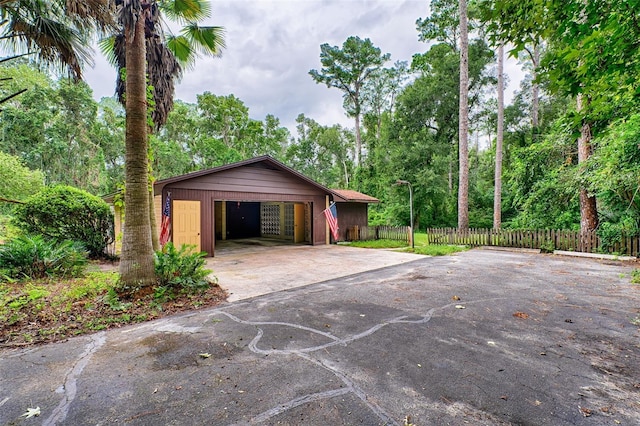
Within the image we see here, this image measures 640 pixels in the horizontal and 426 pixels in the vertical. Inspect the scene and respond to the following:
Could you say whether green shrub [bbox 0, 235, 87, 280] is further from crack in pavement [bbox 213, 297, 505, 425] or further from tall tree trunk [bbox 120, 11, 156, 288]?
crack in pavement [bbox 213, 297, 505, 425]

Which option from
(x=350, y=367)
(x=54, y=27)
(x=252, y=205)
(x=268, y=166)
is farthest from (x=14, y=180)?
(x=350, y=367)

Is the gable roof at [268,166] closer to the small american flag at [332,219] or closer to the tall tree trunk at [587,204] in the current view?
the small american flag at [332,219]

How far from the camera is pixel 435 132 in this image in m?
20.2

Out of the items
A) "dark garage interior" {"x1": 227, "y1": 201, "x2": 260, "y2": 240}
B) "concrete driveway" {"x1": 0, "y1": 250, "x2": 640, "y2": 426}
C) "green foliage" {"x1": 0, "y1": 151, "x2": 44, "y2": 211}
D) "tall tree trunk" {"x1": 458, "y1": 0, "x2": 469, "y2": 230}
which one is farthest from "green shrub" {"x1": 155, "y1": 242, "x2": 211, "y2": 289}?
"green foliage" {"x1": 0, "y1": 151, "x2": 44, "y2": 211}

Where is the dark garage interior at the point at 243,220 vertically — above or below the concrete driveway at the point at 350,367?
above

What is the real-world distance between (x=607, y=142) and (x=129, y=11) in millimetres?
12290

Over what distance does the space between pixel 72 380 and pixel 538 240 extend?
40.7 ft

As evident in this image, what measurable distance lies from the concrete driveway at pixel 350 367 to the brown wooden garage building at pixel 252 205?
5.78 metres

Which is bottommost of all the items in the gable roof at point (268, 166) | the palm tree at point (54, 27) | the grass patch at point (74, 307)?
the grass patch at point (74, 307)

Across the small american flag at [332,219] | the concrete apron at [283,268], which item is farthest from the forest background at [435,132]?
the small american flag at [332,219]

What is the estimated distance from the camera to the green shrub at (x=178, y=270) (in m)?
4.64

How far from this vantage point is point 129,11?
4.37 metres

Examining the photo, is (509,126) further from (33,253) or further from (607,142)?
(33,253)

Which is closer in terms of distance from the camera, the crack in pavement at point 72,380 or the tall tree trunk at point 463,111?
the crack in pavement at point 72,380
